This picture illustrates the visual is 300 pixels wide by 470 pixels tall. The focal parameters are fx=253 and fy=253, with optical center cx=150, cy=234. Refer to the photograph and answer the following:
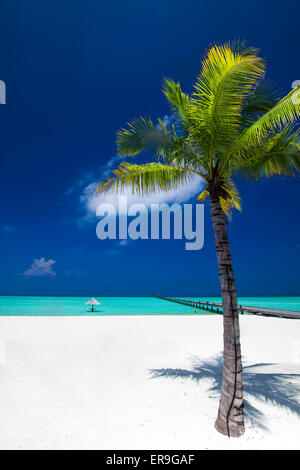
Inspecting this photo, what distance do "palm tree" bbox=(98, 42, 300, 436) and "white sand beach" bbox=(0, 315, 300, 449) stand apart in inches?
26.0

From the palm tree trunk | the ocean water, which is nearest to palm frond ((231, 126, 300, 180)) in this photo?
the palm tree trunk

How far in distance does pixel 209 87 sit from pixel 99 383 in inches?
259

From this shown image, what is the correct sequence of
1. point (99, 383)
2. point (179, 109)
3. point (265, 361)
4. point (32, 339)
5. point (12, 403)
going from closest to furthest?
point (179, 109) → point (12, 403) → point (99, 383) → point (265, 361) → point (32, 339)

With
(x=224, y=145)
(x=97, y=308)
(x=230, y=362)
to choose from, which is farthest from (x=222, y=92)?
(x=97, y=308)

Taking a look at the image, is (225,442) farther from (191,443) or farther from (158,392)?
(158,392)

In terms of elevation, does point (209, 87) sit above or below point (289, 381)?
above

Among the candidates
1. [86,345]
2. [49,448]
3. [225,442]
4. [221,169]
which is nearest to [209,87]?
[221,169]

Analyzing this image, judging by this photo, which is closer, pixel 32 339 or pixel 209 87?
pixel 209 87

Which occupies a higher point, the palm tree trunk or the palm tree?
the palm tree

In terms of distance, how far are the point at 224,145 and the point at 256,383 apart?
544 cm

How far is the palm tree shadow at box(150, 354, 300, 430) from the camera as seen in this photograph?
4703mm

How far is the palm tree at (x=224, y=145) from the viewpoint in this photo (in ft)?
12.4

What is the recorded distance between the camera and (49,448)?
3.59 metres

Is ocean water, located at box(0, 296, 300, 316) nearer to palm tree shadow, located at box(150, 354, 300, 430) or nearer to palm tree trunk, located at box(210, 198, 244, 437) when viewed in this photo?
palm tree shadow, located at box(150, 354, 300, 430)
